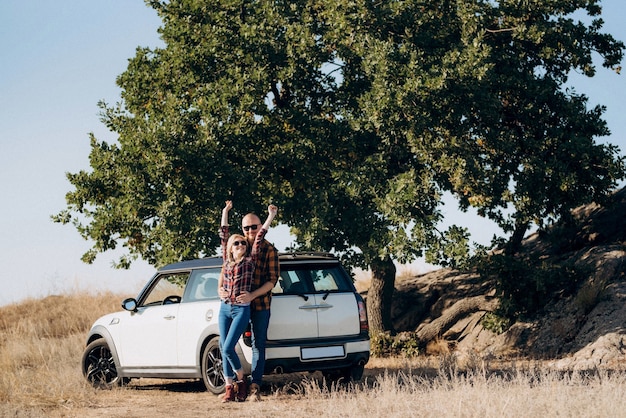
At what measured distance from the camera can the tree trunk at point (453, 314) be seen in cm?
2103

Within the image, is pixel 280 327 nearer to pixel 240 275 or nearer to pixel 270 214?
pixel 240 275

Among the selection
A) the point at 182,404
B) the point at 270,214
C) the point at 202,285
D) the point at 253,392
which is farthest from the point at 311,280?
the point at 182,404

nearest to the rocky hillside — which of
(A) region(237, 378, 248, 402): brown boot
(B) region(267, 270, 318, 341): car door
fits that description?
(B) region(267, 270, 318, 341): car door

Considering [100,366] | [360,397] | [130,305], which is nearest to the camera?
[360,397]

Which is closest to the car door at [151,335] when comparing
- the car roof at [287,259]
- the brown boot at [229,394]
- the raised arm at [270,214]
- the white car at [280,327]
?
the white car at [280,327]

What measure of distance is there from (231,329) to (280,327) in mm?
778

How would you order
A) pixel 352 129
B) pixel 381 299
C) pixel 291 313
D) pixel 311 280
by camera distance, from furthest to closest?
pixel 381 299 < pixel 352 129 < pixel 311 280 < pixel 291 313

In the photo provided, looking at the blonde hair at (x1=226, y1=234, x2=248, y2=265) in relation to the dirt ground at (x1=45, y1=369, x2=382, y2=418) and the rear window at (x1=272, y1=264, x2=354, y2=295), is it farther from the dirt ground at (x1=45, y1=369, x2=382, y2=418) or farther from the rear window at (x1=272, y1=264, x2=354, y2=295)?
the dirt ground at (x1=45, y1=369, x2=382, y2=418)

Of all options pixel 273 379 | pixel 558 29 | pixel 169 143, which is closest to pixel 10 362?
pixel 169 143

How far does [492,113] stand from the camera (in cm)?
1861

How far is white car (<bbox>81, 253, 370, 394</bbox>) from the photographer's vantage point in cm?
1130

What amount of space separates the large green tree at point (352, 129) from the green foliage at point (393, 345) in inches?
78.7

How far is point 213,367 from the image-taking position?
38.7 ft

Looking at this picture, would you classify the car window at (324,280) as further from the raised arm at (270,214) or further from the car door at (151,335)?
the car door at (151,335)
